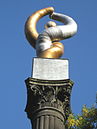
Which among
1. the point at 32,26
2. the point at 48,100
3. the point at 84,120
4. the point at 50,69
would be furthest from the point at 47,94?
the point at 84,120

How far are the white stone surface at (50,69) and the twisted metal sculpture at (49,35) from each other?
63 centimetres

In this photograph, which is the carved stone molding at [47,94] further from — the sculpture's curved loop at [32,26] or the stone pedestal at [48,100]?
the sculpture's curved loop at [32,26]

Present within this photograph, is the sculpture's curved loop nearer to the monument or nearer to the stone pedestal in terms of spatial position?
the monument

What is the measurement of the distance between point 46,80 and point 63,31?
3477 millimetres

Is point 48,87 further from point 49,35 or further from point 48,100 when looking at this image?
point 49,35

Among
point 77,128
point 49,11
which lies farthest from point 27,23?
point 77,128

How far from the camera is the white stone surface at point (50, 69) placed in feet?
37.2

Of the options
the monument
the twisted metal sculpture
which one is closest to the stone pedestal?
the monument

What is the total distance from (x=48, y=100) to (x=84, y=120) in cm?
906

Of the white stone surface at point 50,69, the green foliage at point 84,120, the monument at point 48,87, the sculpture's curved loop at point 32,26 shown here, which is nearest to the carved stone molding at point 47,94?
the monument at point 48,87

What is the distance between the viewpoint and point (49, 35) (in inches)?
539

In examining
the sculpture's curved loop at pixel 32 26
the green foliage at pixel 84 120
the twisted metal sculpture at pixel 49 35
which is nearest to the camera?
the twisted metal sculpture at pixel 49 35

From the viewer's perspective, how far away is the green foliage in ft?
62.2

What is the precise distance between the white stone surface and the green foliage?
7.20m
